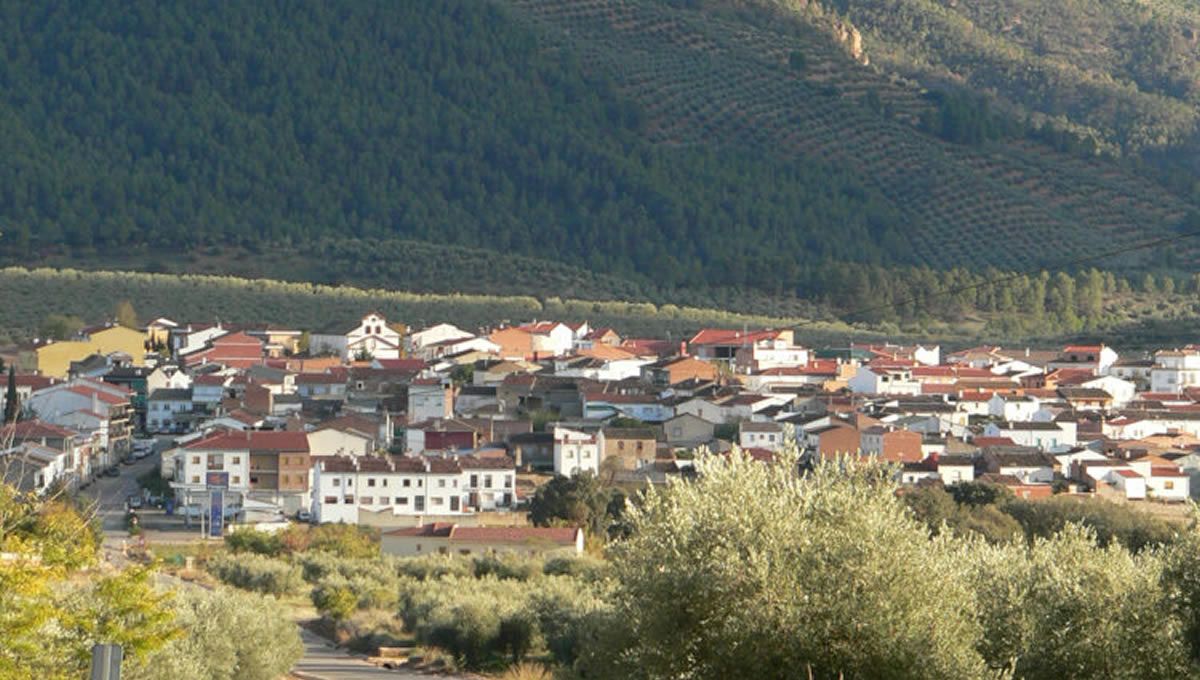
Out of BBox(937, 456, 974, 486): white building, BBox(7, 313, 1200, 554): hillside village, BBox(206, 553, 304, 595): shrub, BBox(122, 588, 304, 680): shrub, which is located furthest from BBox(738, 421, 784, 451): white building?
BBox(122, 588, 304, 680): shrub

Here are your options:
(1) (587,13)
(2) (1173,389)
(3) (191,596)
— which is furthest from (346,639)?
(1) (587,13)

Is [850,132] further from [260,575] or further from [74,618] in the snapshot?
[74,618]

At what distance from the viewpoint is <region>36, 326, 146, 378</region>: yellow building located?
69.2 meters

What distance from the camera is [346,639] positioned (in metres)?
32.9

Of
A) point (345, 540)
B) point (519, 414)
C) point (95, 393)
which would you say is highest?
point (95, 393)

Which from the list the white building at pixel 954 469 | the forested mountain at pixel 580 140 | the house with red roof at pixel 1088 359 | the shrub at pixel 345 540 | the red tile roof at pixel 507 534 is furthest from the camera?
the forested mountain at pixel 580 140

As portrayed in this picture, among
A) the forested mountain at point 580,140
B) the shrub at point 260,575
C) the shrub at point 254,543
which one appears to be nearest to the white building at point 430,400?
the shrub at point 254,543

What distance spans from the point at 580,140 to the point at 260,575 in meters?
102

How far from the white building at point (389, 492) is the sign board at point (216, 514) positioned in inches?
71.2

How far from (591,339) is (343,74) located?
7186 cm

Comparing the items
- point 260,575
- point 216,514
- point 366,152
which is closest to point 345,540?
point 216,514

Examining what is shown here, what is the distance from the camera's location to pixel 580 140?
137625 mm

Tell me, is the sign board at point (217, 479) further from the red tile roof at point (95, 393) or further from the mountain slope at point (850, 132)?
the mountain slope at point (850, 132)

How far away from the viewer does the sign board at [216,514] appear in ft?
153
